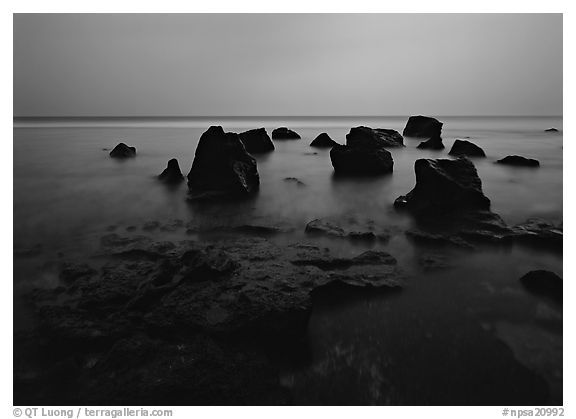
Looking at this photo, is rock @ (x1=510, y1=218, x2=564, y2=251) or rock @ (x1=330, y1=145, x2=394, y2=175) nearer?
rock @ (x1=510, y1=218, x2=564, y2=251)

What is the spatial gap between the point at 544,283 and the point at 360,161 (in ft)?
32.2

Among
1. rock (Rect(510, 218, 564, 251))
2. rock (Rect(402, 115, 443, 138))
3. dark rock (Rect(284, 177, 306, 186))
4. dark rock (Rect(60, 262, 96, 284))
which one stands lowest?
dark rock (Rect(60, 262, 96, 284))

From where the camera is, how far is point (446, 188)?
7.65 meters

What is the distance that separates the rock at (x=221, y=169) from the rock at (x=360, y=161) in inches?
184

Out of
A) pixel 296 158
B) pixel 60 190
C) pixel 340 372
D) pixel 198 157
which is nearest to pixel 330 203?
pixel 198 157

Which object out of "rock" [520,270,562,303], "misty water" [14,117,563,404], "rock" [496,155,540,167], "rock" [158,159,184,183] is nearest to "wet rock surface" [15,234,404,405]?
"misty water" [14,117,563,404]

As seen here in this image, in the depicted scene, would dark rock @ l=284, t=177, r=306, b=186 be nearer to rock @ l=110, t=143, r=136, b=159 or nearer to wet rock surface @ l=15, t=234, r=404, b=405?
wet rock surface @ l=15, t=234, r=404, b=405

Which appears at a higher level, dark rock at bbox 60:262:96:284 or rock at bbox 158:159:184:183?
rock at bbox 158:159:184:183

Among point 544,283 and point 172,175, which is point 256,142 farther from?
point 544,283

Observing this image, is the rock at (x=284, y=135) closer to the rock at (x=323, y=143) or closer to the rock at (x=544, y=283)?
the rock at (x=323, y=143)

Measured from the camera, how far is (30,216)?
25.1 feet

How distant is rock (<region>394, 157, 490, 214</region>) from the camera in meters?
7.47

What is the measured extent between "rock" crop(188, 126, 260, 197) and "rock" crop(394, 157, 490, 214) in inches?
183

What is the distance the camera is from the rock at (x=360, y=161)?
13609mm
